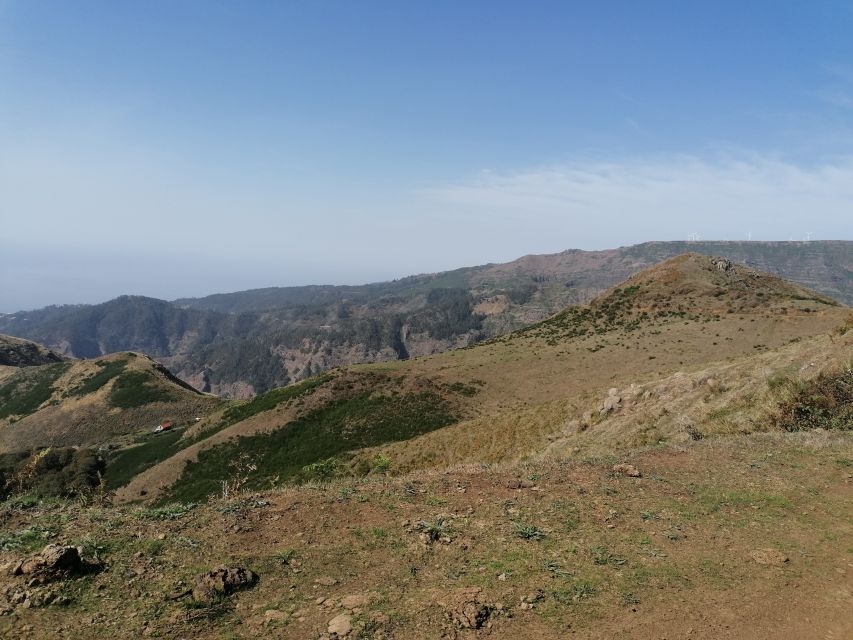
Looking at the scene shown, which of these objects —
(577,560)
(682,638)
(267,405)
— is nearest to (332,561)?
(577,560)

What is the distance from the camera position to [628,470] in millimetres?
13961

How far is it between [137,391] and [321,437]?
2797 inches

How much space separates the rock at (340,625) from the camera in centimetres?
668

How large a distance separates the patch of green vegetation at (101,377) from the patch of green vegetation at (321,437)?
74.9m

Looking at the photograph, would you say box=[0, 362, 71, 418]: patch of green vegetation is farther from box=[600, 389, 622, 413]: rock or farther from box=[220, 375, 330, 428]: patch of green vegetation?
box=[600, 389, 622, 413]: rock

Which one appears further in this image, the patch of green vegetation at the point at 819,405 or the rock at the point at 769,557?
the patch of green vegetation at the point at 819,405

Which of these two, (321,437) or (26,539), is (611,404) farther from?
(26,539)

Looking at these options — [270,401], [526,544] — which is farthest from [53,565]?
[270,401]

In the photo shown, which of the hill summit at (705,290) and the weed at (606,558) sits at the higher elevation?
the hill summit at (705,290)

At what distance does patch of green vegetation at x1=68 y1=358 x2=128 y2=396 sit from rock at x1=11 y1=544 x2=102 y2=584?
380 feet

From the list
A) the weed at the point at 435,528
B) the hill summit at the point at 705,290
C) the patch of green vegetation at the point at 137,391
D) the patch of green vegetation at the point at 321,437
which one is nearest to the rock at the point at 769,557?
the weed at the point at 435,528

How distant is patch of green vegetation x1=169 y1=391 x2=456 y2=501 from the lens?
42562mm

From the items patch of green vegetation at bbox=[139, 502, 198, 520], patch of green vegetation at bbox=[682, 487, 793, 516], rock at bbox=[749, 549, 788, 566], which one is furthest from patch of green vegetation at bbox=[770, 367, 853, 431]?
patch of green vegetation at bbox=[139, 502, 198, 520]

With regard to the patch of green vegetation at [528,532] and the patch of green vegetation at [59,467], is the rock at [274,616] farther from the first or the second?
the patch of green vegetation at [59,467]
